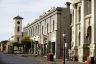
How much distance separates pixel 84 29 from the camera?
6612cm

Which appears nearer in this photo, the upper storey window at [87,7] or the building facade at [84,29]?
the building facade at [84,29]

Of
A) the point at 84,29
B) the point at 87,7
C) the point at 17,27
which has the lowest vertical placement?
the point at 84,29

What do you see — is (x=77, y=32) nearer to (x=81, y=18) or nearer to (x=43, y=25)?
(x=81, y=18)

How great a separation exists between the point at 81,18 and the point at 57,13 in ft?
78.1

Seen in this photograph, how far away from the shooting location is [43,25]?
4220 inches

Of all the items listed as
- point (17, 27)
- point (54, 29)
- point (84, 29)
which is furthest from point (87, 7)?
point (17, 27)

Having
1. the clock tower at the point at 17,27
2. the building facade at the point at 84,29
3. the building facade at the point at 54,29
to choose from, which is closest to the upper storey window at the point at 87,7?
the building facade at the point at 84,29

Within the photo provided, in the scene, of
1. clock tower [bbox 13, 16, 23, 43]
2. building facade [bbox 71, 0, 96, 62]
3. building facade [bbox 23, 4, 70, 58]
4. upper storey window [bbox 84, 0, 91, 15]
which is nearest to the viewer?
building facade [bbox 71, 0, 96, 62]

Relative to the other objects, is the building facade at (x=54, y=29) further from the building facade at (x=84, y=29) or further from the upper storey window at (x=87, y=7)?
the upper storey window at (x=87, y=7)

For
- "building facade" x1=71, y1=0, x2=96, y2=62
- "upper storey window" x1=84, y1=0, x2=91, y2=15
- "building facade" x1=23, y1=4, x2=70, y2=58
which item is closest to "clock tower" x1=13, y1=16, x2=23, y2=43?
"building facade" x1=23, y1=4, x2=70, y2=58

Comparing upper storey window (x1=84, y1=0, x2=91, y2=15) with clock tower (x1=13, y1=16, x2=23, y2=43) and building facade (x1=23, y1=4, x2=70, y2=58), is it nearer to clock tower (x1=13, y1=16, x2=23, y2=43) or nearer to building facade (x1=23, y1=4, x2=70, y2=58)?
building facade (x1=23, y1=4, x2=70, y2=58)

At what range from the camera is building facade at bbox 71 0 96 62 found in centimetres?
6126

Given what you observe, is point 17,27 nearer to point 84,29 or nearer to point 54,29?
point 54,29

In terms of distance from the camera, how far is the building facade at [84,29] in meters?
61.3
